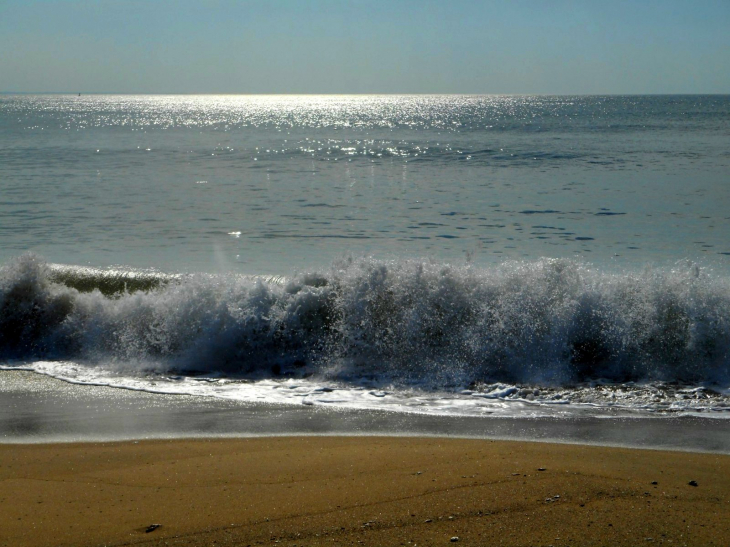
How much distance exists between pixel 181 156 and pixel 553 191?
22.1 m

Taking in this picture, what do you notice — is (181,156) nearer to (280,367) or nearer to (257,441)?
(280,367)

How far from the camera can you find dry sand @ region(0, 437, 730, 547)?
3.51m

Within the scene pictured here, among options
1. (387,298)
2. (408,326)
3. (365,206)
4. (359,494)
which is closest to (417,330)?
(408,326)

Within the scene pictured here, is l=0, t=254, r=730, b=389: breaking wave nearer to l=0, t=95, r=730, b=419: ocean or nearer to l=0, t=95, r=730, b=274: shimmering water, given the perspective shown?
l=0, t=95, r=730, b=419: ocean

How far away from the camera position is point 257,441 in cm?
527

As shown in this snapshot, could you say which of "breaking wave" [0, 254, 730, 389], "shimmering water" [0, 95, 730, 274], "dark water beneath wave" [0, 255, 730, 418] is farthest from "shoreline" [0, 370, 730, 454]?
"shimmering water" [0, 95, 730, 274]

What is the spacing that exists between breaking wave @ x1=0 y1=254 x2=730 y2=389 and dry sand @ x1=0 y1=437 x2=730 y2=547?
2434mm

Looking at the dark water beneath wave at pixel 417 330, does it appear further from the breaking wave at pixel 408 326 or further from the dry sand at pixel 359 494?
the dry sand at pixel 359 494

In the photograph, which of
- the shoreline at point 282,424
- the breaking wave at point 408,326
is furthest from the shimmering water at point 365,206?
the shoreline at point 282,424

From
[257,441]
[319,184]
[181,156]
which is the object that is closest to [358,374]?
[257,441]

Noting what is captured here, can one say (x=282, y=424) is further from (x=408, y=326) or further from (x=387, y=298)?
(x=387, y=298)

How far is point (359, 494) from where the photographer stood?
401cm

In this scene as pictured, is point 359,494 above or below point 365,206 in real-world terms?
below

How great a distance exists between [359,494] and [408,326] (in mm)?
4242
